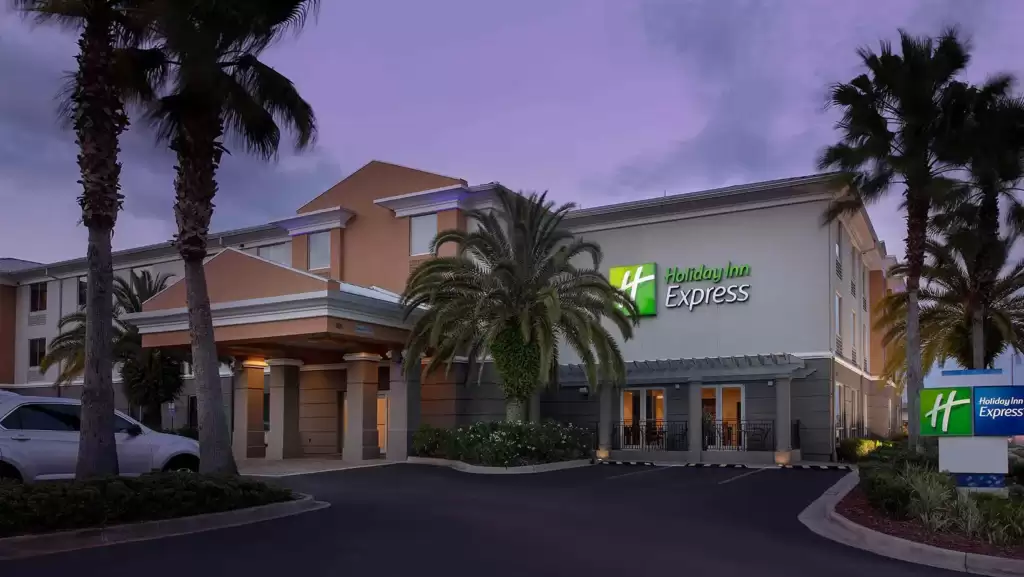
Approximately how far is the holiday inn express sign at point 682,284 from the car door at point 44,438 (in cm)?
1909

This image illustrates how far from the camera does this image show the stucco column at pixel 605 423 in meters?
29.3

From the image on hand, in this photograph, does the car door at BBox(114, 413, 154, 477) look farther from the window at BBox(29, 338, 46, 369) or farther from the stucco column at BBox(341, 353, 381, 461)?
the window at BBox(29, 338, 46, 369)

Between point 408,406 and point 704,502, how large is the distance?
13128 millimetres

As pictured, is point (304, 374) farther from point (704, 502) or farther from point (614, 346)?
point (704, 502)

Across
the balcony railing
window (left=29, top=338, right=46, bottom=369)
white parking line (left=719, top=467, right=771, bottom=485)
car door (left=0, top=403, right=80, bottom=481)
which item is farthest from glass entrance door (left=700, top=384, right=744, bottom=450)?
window (left=29, top=338, right=46, bottom=369)

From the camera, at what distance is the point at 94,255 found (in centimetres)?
1349

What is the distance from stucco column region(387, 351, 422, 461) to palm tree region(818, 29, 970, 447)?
46.3 feet

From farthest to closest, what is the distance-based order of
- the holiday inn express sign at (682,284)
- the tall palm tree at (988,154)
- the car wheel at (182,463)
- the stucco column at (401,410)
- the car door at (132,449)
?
the holiday inn express sign at (682,284)
the stucco column at (401,410)
the tall palm tree at (988,154)
the car wheel at (182,463)
the car door at (132,449)

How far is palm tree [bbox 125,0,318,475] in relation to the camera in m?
14.9

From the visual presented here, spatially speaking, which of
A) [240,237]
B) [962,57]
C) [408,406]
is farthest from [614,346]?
[240,237]

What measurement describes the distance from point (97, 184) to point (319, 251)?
21766mm

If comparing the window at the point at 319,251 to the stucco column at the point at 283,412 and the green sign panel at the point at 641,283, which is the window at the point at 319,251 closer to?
the stucco column at the point at 283,412

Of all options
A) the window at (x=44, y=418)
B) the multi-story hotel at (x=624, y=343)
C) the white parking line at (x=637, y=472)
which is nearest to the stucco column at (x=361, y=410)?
the multi-story hotel at (x=624, y=343)

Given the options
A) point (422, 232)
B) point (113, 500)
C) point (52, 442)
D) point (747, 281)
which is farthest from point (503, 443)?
point (113, 500)
